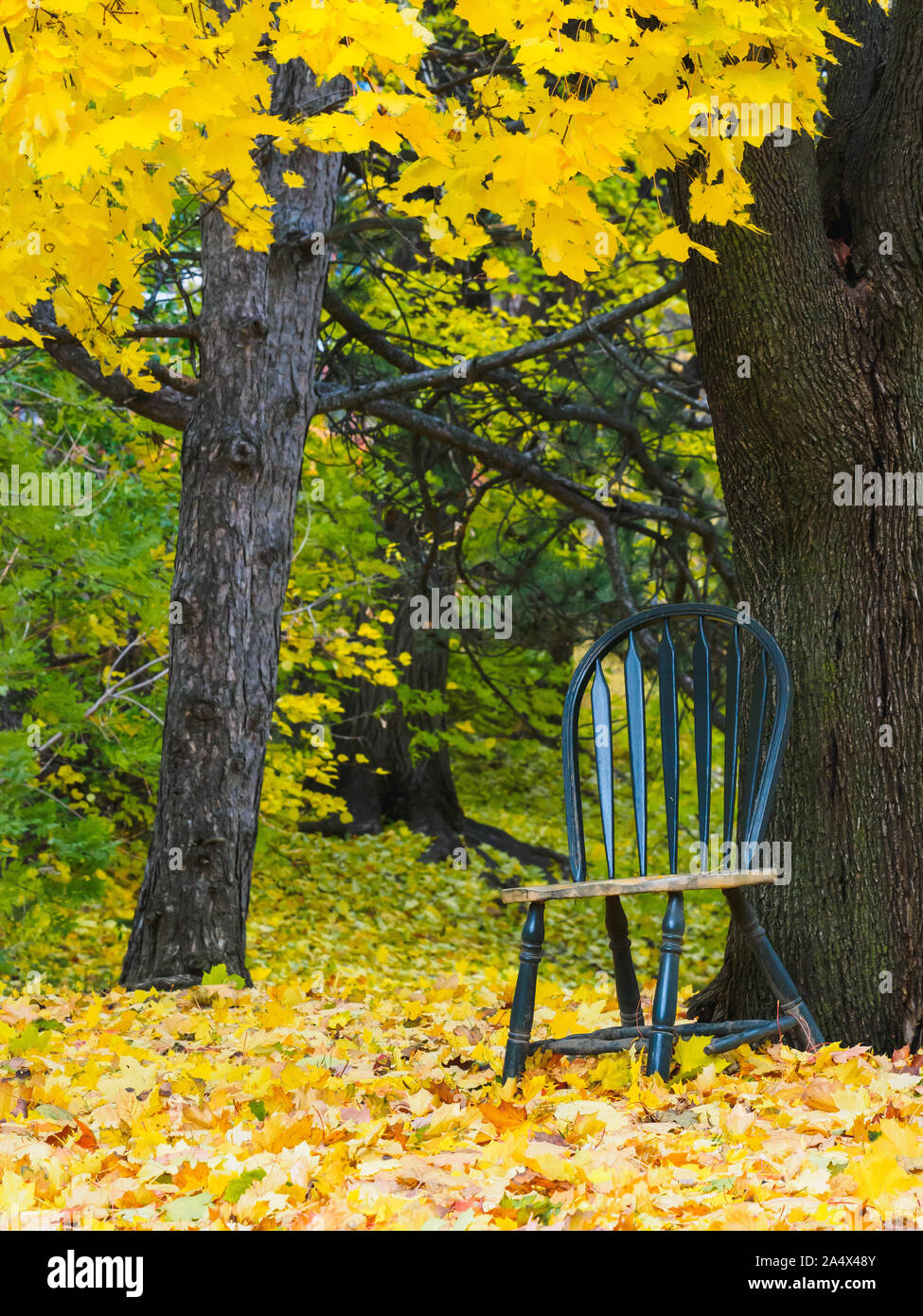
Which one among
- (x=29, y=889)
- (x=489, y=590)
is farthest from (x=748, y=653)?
(x=489, y=590)

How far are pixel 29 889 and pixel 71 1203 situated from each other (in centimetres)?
388

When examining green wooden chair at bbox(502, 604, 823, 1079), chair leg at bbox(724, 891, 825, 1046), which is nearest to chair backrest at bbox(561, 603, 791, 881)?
green wooden chair at bbox(502, 604, 823, 1079)

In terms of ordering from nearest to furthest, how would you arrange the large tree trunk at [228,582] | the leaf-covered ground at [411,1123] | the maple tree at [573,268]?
1. the leaf-covered ground at [411,1123]
2. the maple tree at [573,268]
3. the large tree trunk at [228,582]

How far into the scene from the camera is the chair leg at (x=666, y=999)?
2.35 meters

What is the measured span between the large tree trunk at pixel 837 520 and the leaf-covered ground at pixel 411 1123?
310 millimetres

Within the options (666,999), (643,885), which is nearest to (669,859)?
(643,885)

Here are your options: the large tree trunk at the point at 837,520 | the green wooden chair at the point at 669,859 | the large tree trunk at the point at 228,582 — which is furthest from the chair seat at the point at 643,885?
the large tree trunk at the point at 228,582

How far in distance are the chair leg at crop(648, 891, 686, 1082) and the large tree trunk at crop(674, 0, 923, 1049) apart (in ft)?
1.98

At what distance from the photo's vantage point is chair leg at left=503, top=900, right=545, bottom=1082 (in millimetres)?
2449

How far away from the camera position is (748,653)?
10.1ft

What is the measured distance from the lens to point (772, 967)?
260 cm

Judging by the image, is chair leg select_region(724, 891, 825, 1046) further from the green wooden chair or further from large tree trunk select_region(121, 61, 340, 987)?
large tree trunk select_region(121, 61, 340, 987)

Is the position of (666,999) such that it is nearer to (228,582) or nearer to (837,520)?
(837,520)

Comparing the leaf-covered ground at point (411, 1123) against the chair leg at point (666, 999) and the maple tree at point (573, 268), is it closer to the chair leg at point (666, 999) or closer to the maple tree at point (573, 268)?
the chair leg at point (666, 999)
